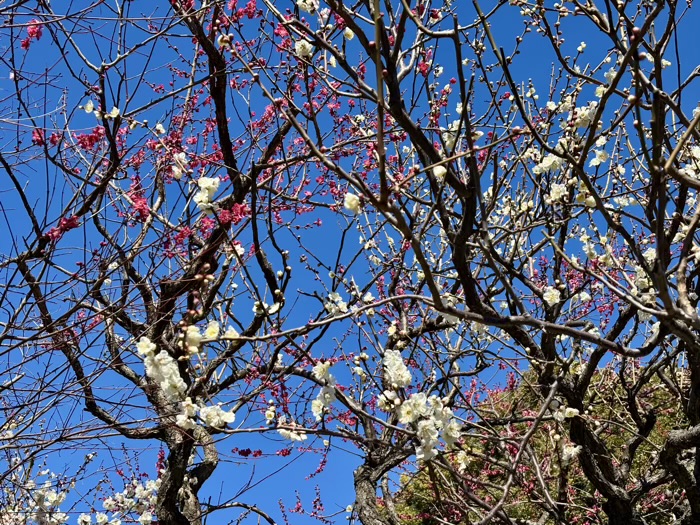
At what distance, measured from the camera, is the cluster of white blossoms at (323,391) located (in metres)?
2.37

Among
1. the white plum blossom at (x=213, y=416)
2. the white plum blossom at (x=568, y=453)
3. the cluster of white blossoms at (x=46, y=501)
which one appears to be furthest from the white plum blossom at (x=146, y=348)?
the cluster of white blossoms at (x=46, y=501)

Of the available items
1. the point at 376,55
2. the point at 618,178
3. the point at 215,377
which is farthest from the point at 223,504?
the point at 376,55

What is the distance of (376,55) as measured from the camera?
146cm

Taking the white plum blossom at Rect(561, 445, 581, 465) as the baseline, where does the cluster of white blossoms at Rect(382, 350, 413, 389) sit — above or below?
above

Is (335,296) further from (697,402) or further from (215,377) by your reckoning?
(697,402)

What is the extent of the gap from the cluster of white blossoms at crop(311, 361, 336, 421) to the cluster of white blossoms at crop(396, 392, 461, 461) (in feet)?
0.92

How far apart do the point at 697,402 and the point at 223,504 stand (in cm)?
355

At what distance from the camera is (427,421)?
7.38ft

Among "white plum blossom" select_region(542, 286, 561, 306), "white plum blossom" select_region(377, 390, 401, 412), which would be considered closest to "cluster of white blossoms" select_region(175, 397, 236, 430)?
"white plum blossom" select_region(377, 390, 401, 412)

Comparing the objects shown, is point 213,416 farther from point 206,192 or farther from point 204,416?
point 206,192

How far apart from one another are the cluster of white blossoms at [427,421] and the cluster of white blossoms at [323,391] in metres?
0.28

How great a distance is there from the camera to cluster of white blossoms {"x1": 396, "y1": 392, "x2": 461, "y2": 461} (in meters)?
2.24

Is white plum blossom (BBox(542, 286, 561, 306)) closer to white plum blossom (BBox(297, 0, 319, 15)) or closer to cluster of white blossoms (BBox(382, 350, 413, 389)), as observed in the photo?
cluster of white blossoms (BBox(382, 350, 413, 389))

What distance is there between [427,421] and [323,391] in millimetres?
419
